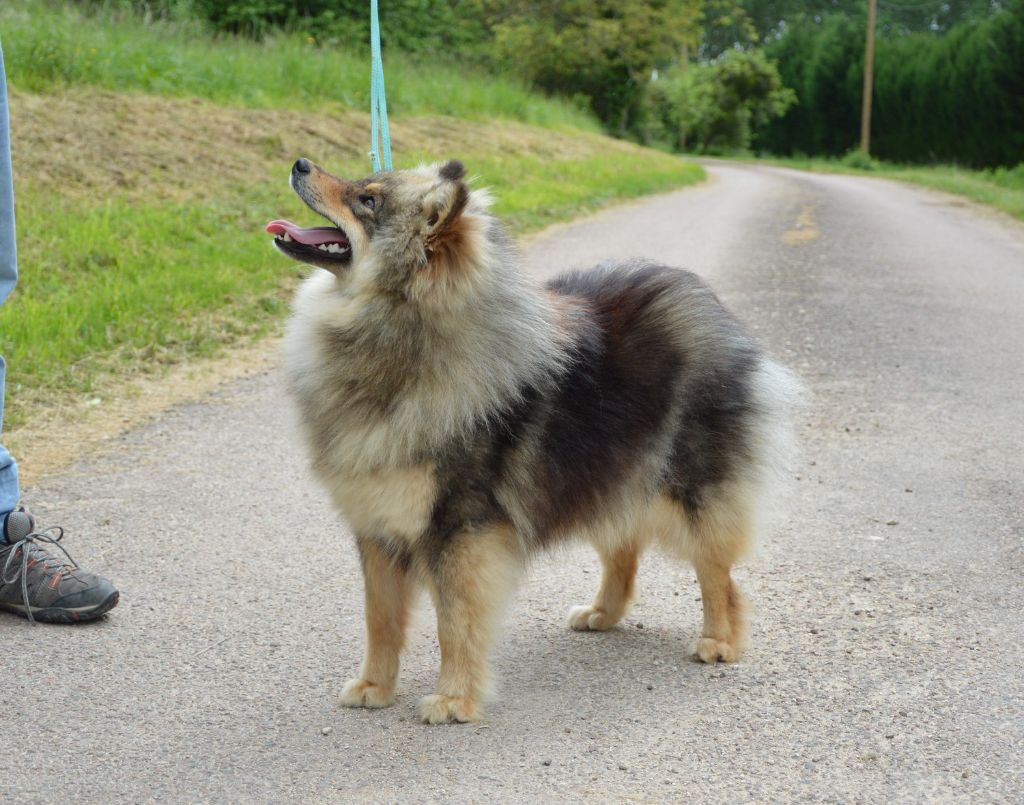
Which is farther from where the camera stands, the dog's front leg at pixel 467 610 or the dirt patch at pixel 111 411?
the dirt patch at pixel 111 411

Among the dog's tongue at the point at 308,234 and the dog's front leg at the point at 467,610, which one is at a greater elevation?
the dog's tongue at the point at 308,234

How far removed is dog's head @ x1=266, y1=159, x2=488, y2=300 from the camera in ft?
11.4

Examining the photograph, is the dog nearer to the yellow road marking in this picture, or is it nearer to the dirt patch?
the dirt patch

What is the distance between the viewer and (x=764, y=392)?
4.05m

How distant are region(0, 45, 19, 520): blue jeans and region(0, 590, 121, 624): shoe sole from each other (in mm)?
416

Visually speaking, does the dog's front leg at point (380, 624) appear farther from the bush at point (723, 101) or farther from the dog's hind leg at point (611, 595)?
the bush at point (723, 101)

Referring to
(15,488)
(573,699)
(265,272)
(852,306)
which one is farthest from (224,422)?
(852,306)

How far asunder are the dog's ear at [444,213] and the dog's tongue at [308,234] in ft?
1.02

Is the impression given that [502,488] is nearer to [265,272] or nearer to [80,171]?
[265,272]

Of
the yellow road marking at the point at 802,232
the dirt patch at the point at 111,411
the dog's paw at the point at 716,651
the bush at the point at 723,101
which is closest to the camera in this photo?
the dog's paw at the point at 716,651

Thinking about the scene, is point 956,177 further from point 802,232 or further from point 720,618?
point 720,618

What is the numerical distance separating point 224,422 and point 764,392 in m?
3.82

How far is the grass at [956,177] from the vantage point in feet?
73.9

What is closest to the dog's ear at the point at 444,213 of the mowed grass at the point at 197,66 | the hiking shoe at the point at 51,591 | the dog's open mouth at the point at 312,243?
the dog's open mouth at the point at 312,243
